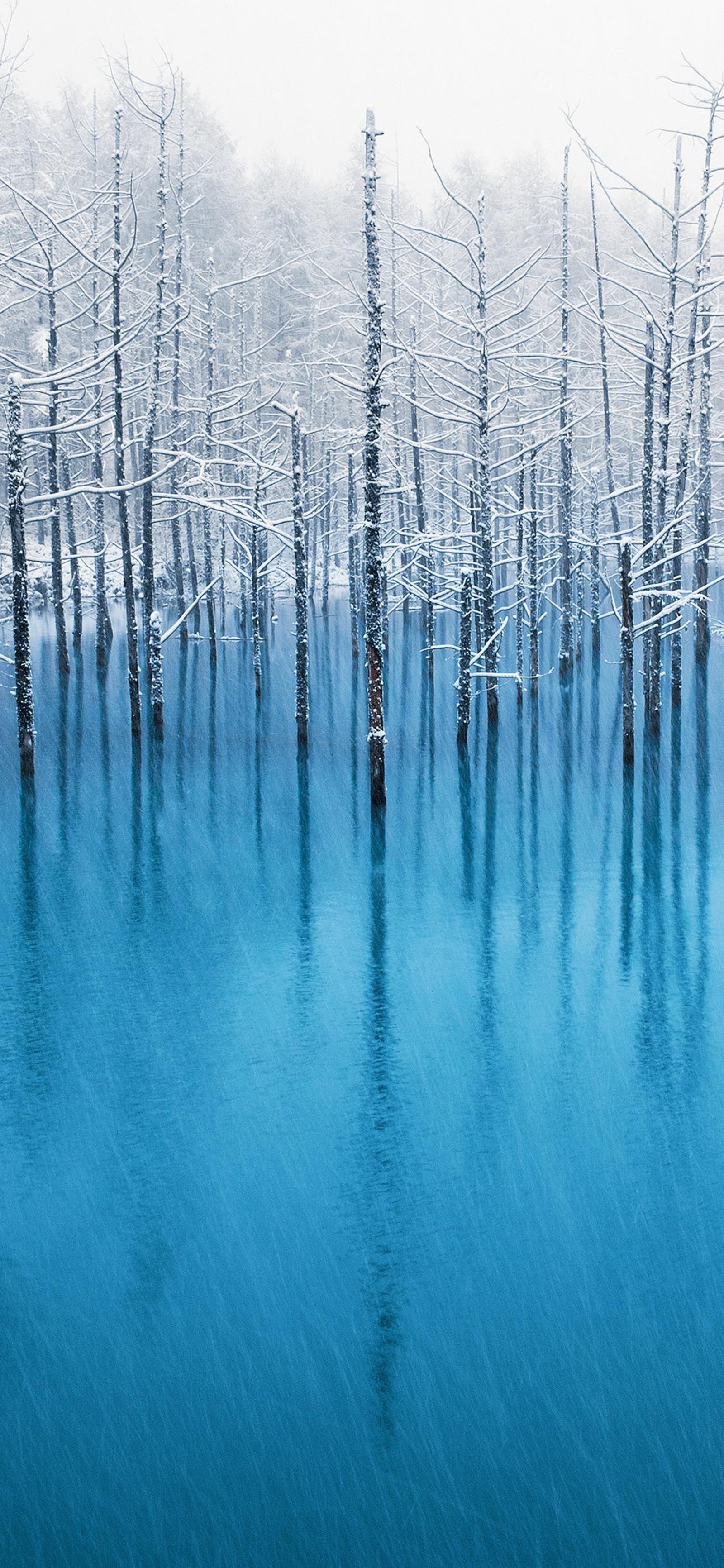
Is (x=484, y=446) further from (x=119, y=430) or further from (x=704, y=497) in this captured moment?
(x=704, y=497)

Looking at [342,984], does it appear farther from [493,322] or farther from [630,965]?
[493,322]

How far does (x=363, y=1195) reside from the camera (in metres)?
7.96

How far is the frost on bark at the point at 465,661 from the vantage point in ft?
71.7

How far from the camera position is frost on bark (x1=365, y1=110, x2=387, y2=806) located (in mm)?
15812

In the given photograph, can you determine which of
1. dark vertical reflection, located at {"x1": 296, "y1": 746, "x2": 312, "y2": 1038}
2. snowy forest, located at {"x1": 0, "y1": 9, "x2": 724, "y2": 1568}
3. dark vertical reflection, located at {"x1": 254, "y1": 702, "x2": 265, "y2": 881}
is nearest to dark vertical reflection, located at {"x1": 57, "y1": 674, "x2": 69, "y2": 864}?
snowy forest, located at {"x1": 0, "y1": 9, "x2": 724, "y2": 1568}

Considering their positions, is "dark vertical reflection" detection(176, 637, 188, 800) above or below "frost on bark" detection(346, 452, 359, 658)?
below

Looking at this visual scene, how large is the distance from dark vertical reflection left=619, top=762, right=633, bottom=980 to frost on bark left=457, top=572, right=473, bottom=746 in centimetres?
327

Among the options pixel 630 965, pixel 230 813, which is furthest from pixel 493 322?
pixel 630 965

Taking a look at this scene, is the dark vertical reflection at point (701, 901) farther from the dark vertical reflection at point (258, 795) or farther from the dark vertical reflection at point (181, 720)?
the dark vertical reflection at point (181, 720)

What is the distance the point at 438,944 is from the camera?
13.1m

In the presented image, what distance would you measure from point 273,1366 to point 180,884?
31.6ft

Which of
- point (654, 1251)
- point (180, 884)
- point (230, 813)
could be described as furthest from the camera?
point (230, 813)

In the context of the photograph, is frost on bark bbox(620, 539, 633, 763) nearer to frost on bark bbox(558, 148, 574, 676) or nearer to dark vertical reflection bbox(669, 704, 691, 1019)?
dark vertical reflection bbox(669, 704, 691, 1019)

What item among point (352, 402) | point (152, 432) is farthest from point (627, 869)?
point (352, 402)
